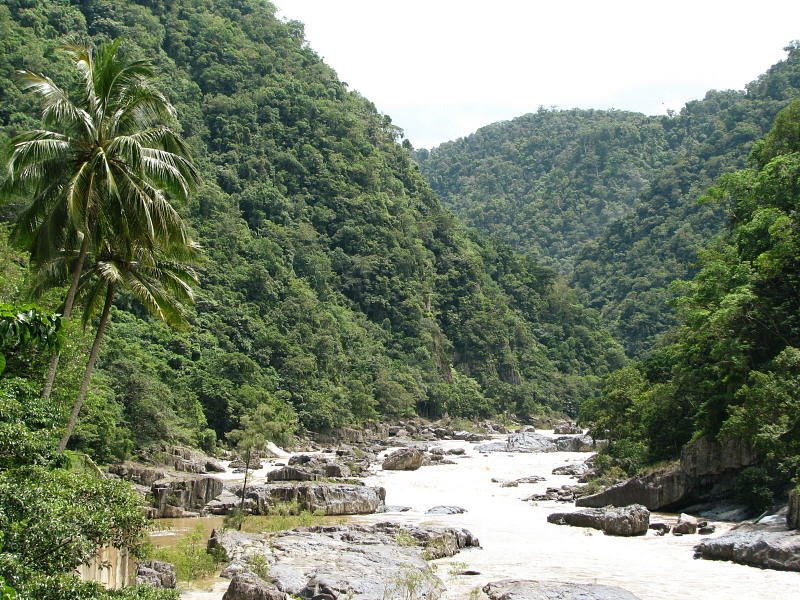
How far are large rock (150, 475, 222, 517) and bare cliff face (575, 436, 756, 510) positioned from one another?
48.5 feet

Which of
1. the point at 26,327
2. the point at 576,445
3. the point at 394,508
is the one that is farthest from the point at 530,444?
the point at 26,327

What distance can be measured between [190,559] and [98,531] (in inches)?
318

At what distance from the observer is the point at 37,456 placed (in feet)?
35.7

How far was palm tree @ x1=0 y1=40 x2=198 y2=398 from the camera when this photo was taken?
14.4 metres

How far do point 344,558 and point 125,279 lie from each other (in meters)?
8.32

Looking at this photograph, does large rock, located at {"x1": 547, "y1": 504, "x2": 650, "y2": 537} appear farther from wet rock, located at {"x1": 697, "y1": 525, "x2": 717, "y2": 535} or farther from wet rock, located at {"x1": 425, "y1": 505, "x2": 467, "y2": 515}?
wet rock, located at {"x1": 425, "y1": 505, "x2": 467, "y2": 515}

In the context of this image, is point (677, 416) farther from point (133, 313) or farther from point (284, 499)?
point (133, 313)

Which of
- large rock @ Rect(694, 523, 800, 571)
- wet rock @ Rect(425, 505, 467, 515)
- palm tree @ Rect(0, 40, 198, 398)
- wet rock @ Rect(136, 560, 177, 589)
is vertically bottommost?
wet rock @ Rect(425, 505, 467, 515)

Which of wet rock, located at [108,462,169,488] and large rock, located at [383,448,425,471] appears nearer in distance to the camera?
wet rock, located at [108,462,169,488]

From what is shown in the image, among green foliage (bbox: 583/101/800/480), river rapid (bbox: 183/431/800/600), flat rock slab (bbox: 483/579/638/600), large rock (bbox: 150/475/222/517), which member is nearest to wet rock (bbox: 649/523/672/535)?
river rapid (bbox: 183/431/800/600)

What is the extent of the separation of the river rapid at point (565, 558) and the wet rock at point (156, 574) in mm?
525

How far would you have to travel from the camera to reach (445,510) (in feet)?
96.6

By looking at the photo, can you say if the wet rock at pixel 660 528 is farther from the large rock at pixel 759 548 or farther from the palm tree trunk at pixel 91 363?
the palm tree trunk at pixel 91 363

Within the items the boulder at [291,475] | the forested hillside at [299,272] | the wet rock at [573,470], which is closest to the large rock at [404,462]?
the wet rock at [573,470]
